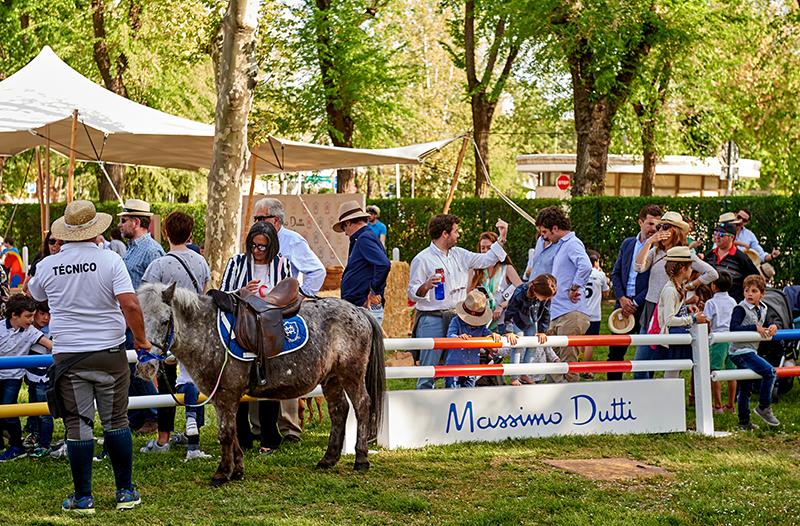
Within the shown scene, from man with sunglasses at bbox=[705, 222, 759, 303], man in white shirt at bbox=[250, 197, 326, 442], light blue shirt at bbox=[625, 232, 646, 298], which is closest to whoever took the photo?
man in white shirt at bbox=[250, 197, 326, 442]

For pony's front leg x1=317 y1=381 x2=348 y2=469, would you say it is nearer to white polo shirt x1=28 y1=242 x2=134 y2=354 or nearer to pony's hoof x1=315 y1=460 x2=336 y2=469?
pony's hoof x1=315 y1=460 x2=336 y2=469

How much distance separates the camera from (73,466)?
7090 millimetres

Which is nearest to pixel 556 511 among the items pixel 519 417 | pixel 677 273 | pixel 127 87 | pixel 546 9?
pixel 519 417

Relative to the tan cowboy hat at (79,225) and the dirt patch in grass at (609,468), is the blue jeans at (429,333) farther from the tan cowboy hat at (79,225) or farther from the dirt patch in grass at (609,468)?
the tan cowboy hat at (79,225)

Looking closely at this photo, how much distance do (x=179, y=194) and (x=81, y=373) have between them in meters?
35.1

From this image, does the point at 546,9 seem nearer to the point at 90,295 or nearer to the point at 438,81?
the point at 90,295

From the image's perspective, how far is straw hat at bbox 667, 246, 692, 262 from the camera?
10.6m

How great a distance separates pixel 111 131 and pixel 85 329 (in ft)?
30.0

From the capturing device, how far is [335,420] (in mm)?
8664

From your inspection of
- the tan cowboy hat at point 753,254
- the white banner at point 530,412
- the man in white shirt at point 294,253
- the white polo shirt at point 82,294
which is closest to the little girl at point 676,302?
the white banner at point 530,412

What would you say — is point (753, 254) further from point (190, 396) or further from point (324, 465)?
point (190, 396)

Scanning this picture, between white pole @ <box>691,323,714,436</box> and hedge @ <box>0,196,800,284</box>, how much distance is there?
1057 cm

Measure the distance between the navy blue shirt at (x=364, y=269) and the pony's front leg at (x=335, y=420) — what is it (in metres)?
1.18

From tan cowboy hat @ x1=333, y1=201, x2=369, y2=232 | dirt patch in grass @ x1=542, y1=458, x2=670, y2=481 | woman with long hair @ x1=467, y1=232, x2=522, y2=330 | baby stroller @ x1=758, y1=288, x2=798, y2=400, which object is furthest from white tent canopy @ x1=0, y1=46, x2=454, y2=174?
dirt patch in grass @ x1=542, y1=458, x2=670, y2=481
